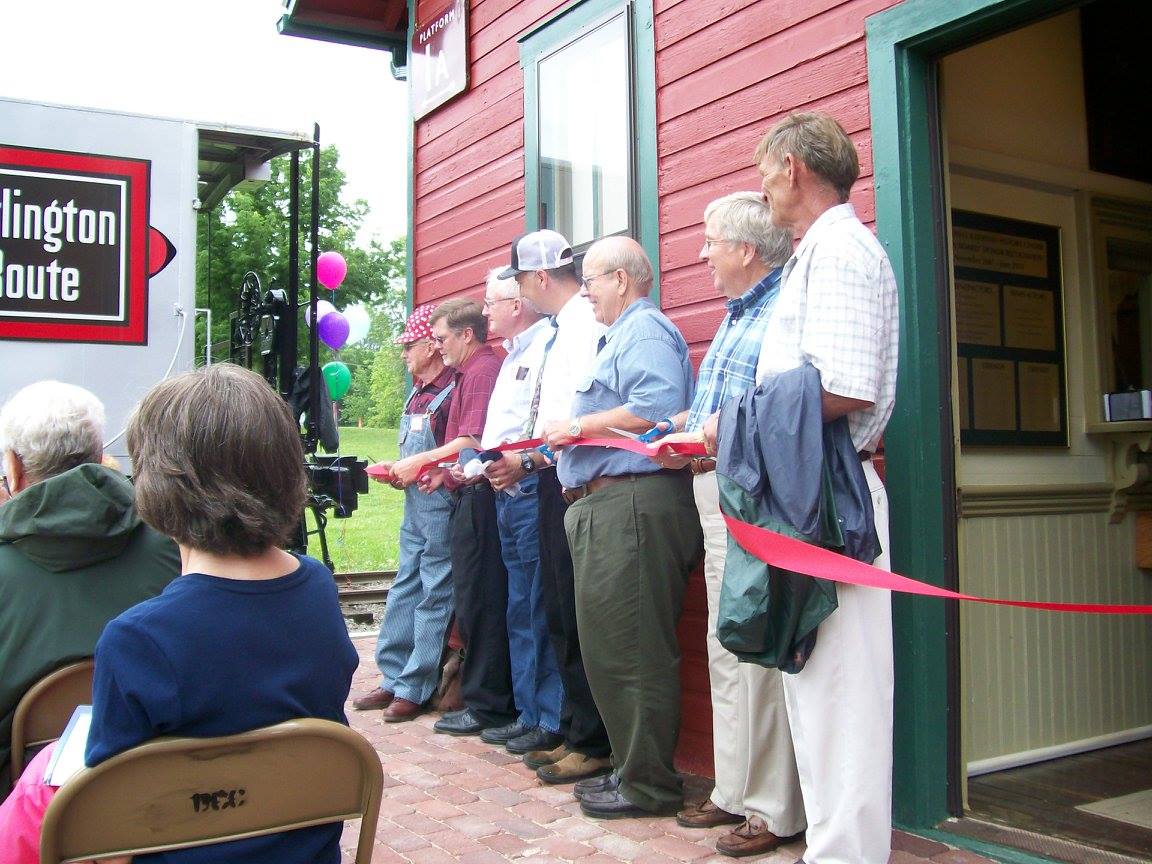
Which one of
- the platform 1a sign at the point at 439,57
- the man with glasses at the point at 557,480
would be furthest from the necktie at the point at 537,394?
the platform 1a sign at the point at 439,57

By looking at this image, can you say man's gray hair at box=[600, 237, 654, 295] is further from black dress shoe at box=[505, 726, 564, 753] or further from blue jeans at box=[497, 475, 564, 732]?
black dress shoe at box=[505, 726, 564, 753]

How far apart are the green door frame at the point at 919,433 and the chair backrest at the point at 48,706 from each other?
2.19 metres

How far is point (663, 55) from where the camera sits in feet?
Result: 14.3

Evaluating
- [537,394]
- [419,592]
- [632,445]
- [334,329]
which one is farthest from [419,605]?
[334,329]

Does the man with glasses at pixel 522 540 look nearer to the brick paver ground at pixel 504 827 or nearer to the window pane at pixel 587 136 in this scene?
the brick paver ground at pixel 504 827

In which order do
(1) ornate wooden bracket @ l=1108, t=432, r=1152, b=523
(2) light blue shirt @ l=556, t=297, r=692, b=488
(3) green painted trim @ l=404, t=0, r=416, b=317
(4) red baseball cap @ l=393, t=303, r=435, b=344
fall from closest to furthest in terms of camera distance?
1. (2) light blue shirt @ l=556, t=297, r=692, b=488
2. (1) ornate wooden bracket @ l=1108, t=432, r=1152, b=523
3. (4) red baseball cap @ l=393, t=303, r=435, b=344
4. (3) green painted trim @ l=404, t=0, r=416, b=317

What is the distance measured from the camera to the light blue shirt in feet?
11.6

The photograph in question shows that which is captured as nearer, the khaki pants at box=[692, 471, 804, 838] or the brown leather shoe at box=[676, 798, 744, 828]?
the khaki pants at box=[692, 471, 804, 838]

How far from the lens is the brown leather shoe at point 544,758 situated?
4.18m

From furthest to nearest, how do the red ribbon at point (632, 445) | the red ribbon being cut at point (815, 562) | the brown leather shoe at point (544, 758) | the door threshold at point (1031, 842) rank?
the brown leather shoe at point (544, 758) < the red ribbon at point (632, 445) < the door threshold at point (1031, 842) < the red ribbon being cut at point (815, 562)

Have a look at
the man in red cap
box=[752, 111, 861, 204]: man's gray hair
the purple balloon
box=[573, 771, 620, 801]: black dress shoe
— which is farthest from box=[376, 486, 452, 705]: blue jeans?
the purple balloon

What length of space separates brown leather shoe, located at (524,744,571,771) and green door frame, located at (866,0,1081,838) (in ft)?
4.48

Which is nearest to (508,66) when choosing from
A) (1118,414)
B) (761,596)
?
(1118,414)

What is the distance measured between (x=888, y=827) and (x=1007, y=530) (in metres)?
1.71
